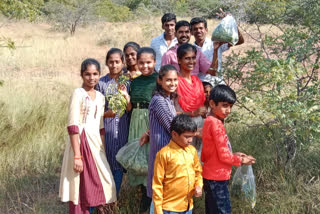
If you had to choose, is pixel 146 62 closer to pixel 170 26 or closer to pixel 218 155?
pixel 218 155

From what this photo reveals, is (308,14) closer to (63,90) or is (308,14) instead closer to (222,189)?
(222,189)

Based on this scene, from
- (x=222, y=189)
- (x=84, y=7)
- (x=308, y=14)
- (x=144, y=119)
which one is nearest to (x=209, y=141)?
(x=222, y=189)

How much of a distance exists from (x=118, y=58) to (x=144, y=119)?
654mm

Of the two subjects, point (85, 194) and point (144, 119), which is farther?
point (144, 119)

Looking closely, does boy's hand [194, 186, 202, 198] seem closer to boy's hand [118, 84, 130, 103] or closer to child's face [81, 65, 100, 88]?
boy's hand [118, 84, 130, 103]

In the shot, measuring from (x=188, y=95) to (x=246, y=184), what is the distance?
91cm

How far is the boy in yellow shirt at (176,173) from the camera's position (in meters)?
2.45

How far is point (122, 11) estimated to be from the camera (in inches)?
992

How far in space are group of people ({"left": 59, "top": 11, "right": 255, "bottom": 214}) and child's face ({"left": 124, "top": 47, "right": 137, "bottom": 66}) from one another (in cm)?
1

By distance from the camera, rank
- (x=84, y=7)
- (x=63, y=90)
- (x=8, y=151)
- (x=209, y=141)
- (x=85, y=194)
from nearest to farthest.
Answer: (x=209, y=141), (x=85, y=194), (x=8, y=151), (x=63, y=90), (x=84, y=7)

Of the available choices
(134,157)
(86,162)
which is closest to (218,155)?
(134,157)

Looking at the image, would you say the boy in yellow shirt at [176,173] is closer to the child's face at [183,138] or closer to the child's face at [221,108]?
the child's face at [183,138]

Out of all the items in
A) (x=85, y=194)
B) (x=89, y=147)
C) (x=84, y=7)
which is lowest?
(x=85, y=194)

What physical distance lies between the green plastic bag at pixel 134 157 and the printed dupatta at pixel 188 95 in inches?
19.8
